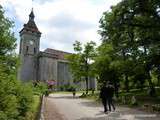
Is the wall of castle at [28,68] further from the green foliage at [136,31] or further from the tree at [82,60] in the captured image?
the green foliage at [136,31]

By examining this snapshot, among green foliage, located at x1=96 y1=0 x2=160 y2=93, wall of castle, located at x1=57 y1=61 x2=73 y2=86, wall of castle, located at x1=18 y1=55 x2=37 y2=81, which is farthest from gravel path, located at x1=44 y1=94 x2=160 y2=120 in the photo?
wall of castle, located at x1=57 y1=61 x2=73 y2=86

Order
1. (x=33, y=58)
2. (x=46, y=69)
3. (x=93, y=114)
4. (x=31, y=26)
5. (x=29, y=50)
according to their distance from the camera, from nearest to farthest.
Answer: (x=93, y=114), (x=29, y=50), (x=33, y=58), (x=46, y=69), (x=31, y=26)

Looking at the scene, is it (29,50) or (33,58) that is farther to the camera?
(33,58)

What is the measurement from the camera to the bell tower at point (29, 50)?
91.9 metres

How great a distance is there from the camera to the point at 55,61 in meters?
98.7

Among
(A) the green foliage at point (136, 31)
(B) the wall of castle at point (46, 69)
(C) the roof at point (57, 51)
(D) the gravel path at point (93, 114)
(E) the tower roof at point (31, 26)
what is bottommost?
(D) the gravel path at point (93, 114)

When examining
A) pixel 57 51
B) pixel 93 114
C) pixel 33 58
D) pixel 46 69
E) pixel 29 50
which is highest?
pixel 57 51

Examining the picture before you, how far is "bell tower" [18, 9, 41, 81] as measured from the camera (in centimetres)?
9188

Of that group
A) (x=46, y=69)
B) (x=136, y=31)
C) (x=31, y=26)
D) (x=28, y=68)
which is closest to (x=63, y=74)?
(x=46, y=69)

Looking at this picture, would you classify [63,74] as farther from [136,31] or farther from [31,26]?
[136,31]

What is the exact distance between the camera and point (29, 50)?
9275 cm

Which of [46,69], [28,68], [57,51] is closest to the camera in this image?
[28,68]

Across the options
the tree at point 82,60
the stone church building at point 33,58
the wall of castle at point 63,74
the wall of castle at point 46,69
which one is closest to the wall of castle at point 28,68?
the stone church building at point 33,58

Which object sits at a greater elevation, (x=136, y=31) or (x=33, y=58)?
(x=33, y=58)
